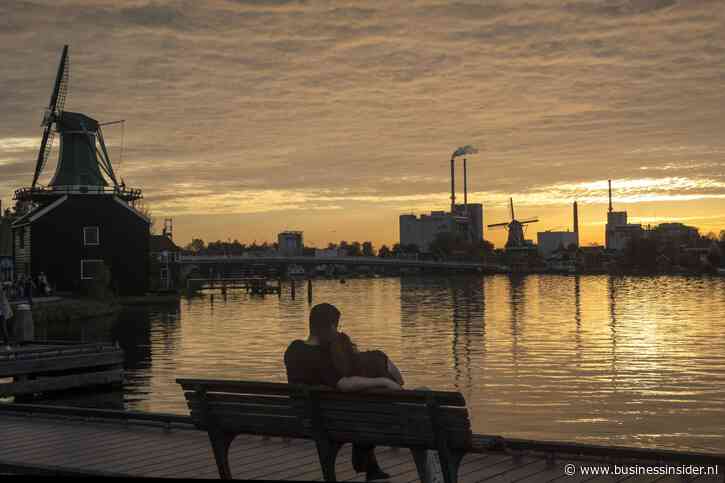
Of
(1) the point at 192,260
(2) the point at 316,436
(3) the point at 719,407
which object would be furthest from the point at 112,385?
(1) the point at 192,260

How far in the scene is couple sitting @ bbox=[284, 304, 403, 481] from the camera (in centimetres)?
817

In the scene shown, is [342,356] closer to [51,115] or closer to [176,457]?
[176,457]

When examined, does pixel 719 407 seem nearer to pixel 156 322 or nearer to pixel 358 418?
pixel 358 418

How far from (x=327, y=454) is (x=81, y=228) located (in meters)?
62.0

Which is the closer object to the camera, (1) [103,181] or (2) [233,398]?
(2) [233,398]

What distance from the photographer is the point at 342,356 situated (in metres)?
8.20

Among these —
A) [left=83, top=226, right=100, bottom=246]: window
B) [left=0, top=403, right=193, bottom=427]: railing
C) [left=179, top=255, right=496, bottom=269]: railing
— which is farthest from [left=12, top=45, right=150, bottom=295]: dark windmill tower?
[left=0, top=403, right=193, bottom=427]: railing

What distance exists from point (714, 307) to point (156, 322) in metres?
42.9

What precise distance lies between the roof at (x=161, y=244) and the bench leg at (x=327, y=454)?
8406cm

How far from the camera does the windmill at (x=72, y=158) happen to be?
2660 inches

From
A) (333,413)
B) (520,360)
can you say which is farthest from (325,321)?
(520,360)

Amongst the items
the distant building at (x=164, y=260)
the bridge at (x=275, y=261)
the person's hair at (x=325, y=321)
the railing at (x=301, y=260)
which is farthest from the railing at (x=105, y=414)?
the railing at (x=301, y=260)

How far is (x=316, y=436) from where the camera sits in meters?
8.13

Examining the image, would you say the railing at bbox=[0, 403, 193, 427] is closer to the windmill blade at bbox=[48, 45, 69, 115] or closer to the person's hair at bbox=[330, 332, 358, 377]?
the person's hair at bbox=[330, 332, 358, 377]
